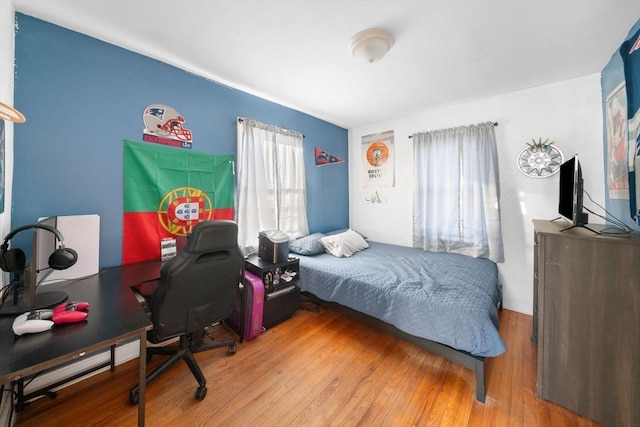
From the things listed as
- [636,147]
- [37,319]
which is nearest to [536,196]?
[636,147]

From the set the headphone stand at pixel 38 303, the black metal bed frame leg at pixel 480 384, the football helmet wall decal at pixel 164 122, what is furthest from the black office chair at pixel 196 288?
the black metal bed frame leg at pixel 480 384

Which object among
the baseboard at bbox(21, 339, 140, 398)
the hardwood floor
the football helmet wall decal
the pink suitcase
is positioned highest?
the football helmet wall decal

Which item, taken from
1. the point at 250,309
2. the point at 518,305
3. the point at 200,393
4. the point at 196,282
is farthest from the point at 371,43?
the point at 518,305

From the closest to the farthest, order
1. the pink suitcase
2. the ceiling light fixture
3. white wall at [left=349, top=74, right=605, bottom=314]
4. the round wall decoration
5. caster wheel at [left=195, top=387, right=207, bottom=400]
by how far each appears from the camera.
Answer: caster wheel at [left=195, top=387, right=207, bottom=400]
the ceiling light fixture
the pink suitcase
white wall at [left=349, top=74, right=605, bottom=314]
the round wall decoration

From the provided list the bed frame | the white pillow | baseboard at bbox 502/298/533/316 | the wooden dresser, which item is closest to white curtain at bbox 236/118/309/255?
the white pillow

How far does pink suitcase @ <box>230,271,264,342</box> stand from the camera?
220 centimetres

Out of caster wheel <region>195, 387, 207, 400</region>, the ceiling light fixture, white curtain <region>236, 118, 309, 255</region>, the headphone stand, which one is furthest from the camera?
white curtain <region>236, 118, 309, 255</region>

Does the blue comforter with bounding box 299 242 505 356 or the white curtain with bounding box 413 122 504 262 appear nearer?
the blue comforter with bounding box 299 242 505 356

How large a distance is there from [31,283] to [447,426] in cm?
230

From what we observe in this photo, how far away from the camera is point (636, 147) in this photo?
4.70 feet

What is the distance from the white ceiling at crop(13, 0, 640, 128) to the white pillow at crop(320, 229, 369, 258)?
1806 mm

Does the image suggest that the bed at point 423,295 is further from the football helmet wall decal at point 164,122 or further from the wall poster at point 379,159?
the football helmet wall decal at point 164,122

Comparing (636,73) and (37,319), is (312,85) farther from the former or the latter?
(37,319)

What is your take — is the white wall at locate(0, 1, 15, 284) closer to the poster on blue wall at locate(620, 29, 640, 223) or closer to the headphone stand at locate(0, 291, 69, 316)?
the headphone stand at locate(0, 291, 69, 316)
